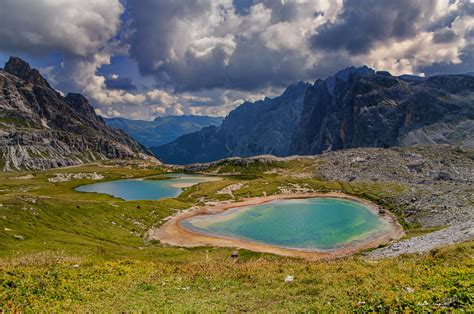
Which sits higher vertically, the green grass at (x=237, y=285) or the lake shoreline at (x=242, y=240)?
the green grass at (x=237, y=285)

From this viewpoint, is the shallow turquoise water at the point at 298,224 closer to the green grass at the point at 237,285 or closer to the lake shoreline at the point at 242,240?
the lake shoreline at the point at 242,240

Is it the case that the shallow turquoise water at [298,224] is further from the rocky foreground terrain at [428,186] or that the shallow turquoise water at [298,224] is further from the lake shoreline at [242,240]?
the rocky foreground terrain at [428,186]

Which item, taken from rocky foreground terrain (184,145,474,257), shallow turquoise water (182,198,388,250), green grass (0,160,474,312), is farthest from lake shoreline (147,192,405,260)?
green grass (0,160,474,312)

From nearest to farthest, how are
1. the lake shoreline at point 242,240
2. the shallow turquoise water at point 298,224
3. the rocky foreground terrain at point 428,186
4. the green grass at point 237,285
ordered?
the green grass at point 237,285
the lake shoreline at point 242,240
the rocky foreground terrain at point 428,186
the shallow turquoise water at point 298,224

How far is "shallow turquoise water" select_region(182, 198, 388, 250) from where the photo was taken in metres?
82.8

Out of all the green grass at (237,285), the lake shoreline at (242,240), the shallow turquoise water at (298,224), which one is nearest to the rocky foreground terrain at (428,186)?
the lake shoreline at (242,240)

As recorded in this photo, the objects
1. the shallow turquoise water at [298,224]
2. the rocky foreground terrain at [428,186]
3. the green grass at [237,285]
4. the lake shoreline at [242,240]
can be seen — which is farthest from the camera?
the shallow turquoise water at [298,224]

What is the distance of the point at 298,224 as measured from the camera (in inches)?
3868

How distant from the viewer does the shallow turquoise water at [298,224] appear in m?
82.8

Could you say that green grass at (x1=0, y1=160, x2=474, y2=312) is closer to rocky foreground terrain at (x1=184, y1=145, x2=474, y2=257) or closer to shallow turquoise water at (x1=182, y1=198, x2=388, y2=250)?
rocky foreground terrain at (x1=184, y1=145, x2=474, y2=257)

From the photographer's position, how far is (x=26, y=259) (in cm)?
3234

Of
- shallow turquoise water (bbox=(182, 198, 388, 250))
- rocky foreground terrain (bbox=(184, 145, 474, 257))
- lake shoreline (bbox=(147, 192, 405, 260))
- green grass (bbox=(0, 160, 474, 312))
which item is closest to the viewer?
green grass (bbox=(0, 160, 474, 312))

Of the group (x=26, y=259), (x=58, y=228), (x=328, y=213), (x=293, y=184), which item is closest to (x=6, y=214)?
(x=58, y=228)

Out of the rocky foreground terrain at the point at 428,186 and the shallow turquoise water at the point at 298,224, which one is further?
the shallow turquoise water at the point at 298,224
